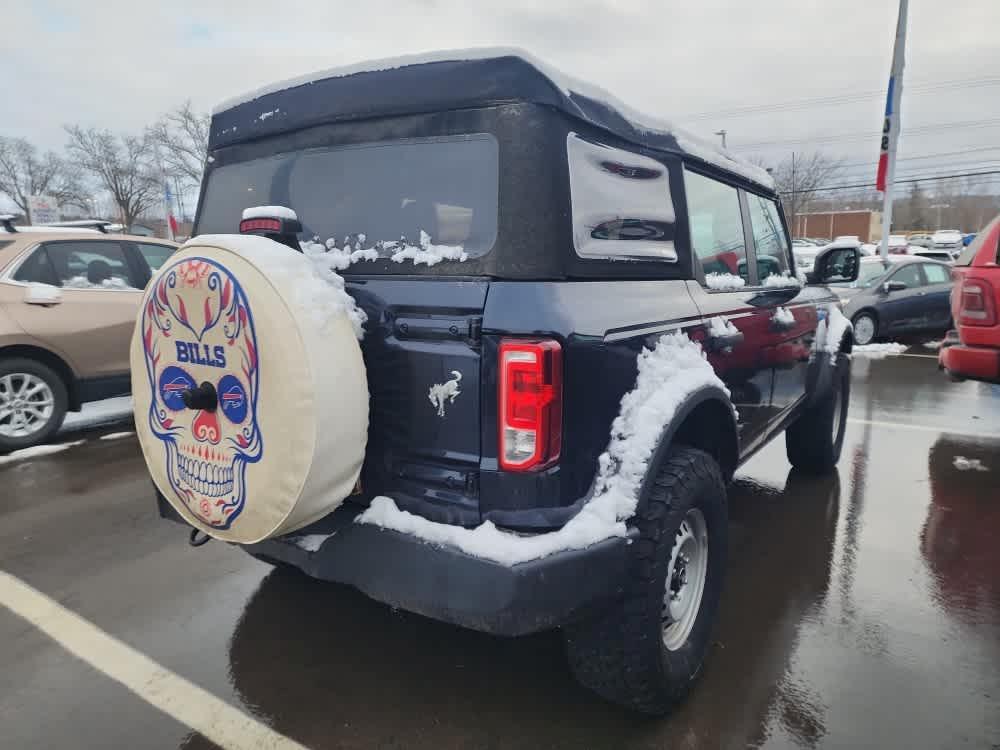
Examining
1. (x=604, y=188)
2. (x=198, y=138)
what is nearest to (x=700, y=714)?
(x=604, y=188)

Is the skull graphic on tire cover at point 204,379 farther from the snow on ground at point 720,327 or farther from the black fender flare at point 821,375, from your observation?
the black fender flare at point 821,375

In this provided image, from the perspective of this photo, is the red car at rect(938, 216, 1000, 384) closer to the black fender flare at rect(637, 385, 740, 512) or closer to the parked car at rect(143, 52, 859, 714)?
the black fender flare at rect(637, 385, 740, 512)

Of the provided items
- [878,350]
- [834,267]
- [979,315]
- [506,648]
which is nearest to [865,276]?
[878,350]

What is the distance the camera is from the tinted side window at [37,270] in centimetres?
526

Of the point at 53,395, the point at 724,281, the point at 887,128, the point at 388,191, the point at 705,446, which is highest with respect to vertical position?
the point at 887,128

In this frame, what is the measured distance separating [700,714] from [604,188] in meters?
1.84

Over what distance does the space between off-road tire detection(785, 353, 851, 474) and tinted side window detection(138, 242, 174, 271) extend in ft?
18.6

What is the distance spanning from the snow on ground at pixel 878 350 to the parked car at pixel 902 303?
282 mm

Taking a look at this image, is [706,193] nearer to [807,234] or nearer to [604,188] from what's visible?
[604,188]

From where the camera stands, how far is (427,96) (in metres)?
2.04

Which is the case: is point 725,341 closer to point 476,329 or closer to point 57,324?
point 476,329

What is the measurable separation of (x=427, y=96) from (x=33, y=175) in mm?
59863

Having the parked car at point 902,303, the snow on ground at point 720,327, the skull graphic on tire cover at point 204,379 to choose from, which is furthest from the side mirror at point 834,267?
the parked car at point 902,303

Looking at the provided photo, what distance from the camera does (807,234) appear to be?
73.2 meters
